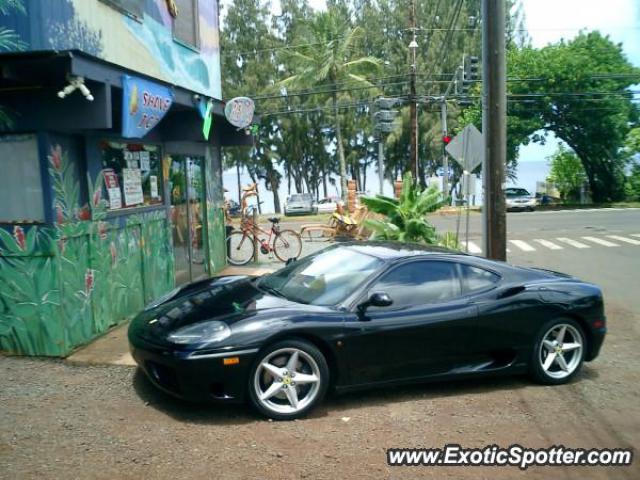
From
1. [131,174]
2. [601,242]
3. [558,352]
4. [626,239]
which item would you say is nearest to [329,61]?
[626,239]

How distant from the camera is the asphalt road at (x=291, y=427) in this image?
398cm

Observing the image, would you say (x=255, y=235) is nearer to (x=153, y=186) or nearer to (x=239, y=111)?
(x=239, y=111)

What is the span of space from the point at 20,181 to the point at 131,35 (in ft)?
9.31

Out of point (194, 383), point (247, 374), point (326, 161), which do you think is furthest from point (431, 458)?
point (326, 161)

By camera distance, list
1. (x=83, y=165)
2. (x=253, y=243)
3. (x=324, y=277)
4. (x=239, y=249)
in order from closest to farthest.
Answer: (x=324, y=277) < (x=83, y=165) < (x=253, y=243) < (x=239, y=249)

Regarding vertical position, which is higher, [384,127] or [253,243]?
[384,127]

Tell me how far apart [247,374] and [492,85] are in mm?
6016

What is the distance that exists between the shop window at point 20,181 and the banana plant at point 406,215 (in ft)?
22.3

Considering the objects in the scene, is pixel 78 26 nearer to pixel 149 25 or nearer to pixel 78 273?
pixel 149 25

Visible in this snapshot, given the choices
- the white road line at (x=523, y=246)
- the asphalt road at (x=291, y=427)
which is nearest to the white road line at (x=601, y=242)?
the white road line at (x=523, y=246)

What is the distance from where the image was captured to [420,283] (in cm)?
545

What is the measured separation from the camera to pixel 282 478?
12.5 ft

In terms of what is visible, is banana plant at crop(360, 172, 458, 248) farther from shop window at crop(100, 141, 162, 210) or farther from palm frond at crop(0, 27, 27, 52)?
palm frond at crop(0, 27, 27, 52)

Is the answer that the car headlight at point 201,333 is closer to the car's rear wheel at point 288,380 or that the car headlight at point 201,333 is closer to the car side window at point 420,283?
the car's rear wheel at point 288,380
